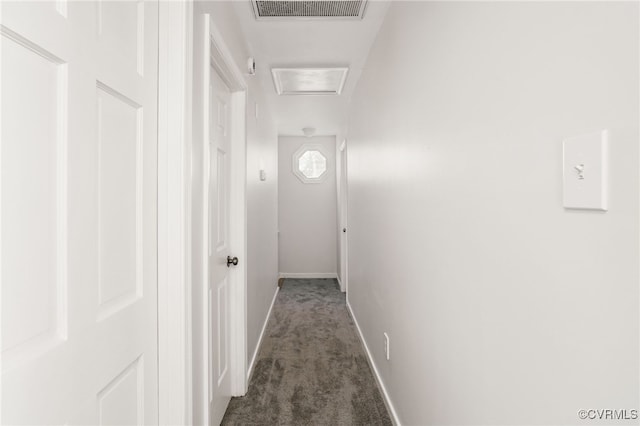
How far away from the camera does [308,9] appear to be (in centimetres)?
197

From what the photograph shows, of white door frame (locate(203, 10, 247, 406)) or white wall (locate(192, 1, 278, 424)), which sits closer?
white wall (locate(192, 1, 278, 424))

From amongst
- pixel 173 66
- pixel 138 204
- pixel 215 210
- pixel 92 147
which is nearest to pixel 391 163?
pixel 215 210

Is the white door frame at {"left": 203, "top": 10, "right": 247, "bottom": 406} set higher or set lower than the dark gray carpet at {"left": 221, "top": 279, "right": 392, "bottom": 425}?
higher

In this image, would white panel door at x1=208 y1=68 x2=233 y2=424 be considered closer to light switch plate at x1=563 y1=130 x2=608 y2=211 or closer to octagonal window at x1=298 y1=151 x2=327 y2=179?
light switch plate at x1=563 y1=130 x2=608 y2=211

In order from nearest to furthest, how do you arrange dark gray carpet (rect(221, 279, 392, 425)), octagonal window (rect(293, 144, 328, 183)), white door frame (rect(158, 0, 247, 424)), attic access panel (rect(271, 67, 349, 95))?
white door frame (rect(158, 0, 247, 424)), dark gray carpet (rect(221, 279, 392, 425)), attic access panel (rect(271, 67, 349, 95)), octagonal window (rect(293, 144, 328, 183))

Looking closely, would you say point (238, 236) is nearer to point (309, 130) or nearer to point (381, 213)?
point (381, 213)

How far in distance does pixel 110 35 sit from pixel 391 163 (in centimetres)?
142

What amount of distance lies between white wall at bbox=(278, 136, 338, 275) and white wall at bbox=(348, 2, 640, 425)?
13.3 feet

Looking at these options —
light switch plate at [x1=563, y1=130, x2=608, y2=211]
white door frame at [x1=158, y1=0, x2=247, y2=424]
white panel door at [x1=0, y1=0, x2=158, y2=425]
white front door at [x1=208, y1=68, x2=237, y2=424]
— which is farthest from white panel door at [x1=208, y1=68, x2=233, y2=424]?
light switch plate at [x1=563, y1=130, x2=608, y2=211]

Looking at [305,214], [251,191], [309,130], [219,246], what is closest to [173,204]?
[219,246]

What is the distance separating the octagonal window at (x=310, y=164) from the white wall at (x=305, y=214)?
2.7 inches

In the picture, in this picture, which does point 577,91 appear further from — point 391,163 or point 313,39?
point 313,39

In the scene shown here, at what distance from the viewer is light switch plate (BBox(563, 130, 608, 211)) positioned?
21.7 inches

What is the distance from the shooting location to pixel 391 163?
1920mm
